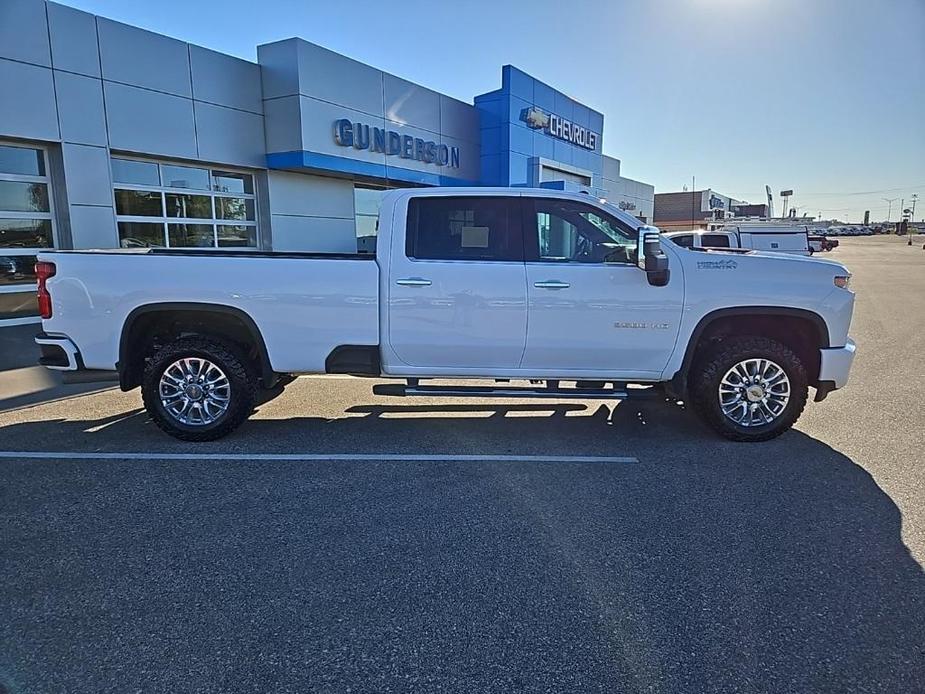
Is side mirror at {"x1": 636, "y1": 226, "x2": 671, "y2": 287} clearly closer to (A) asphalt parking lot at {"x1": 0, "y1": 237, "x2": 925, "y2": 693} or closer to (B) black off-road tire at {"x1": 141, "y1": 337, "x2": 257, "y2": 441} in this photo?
(A) asphalt parking lot at {"x1": 0, "y1": 237, "x2": 925, "y2": 693}

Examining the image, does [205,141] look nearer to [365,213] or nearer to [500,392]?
[365,213]

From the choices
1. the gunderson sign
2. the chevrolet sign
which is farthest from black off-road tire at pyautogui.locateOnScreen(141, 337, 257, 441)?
the chevrolet sign

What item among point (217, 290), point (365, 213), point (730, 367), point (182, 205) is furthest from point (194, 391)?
point (365, 213)

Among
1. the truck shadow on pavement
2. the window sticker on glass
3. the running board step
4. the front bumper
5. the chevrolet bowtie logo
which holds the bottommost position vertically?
the truck shadow on pavement

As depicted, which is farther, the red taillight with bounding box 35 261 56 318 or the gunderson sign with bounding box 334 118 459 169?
the gunderson sign with bounding box 334 118 459 169

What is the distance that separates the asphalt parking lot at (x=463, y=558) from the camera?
2.64 meters

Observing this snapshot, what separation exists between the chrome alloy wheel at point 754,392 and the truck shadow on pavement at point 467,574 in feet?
0.88

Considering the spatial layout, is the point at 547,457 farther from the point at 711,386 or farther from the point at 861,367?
the point at 861,367

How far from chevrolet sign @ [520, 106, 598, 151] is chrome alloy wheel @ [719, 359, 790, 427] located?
57.5 feet

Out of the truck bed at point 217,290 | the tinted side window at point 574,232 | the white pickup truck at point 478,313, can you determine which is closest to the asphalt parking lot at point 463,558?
the white pickup truck at point 478,313

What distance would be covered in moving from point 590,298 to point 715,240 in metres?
15.2

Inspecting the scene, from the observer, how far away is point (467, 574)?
132 inches

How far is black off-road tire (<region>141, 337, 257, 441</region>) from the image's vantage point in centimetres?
542

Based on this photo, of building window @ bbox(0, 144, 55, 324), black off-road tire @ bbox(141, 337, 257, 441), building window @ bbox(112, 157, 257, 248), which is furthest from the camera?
building window @ bbox(112, 157, 257, 248)
